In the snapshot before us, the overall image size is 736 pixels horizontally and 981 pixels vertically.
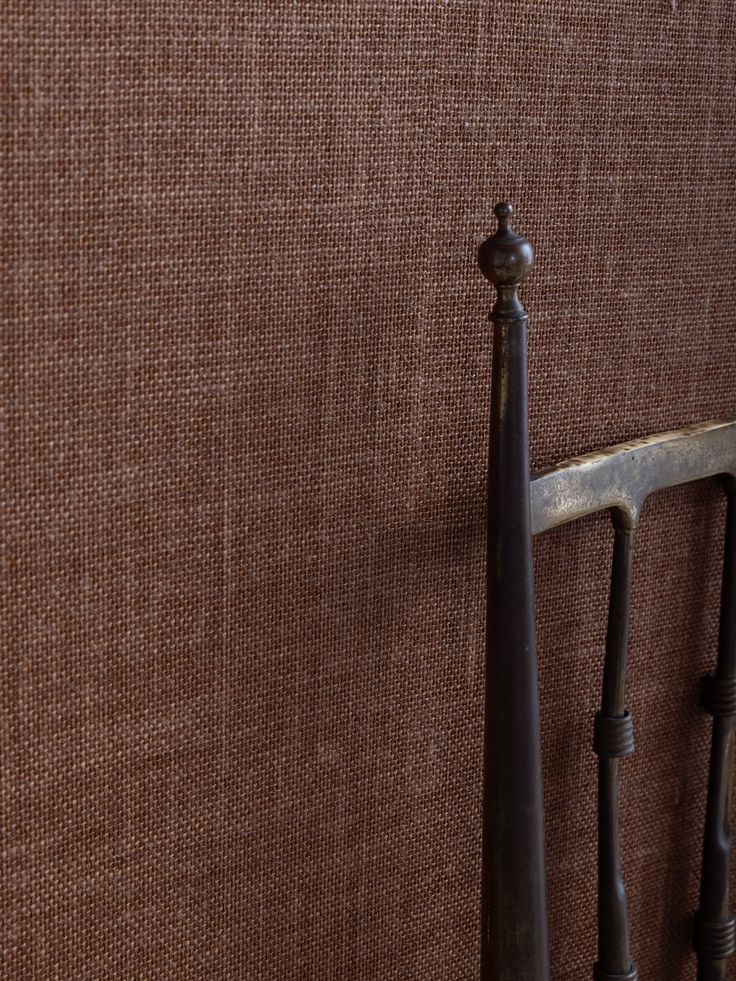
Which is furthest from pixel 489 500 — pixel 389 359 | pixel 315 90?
pixel 315 90

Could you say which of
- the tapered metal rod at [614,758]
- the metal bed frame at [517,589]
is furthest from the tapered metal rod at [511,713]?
the tapered metal rod at [614,758]

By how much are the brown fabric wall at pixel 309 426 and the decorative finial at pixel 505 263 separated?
67mm

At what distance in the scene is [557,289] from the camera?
88 cm

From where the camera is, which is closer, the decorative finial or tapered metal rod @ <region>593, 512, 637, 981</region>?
the decorative finial

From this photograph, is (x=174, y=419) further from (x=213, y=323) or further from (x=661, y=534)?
(x=661, y=534)

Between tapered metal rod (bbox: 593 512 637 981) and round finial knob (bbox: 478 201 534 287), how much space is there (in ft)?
0.72

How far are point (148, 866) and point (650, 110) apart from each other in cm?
59

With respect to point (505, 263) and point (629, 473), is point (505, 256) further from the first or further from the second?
point (629, 473)

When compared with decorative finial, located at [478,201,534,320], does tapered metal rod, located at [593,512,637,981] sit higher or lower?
lower

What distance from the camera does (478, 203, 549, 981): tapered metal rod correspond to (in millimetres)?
759

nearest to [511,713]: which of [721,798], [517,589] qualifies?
[517,589]

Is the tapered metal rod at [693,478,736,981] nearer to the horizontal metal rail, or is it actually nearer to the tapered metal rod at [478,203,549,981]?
the horizontal metal rail

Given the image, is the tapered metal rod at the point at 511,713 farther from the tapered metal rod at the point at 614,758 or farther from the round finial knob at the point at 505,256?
the tapered metal rod at the point at 614,758

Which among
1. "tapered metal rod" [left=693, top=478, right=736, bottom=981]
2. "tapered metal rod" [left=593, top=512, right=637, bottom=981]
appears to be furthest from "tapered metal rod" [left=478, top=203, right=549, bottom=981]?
"tapered metal rod" [left=693, top=478, right=736, bottom=981]
